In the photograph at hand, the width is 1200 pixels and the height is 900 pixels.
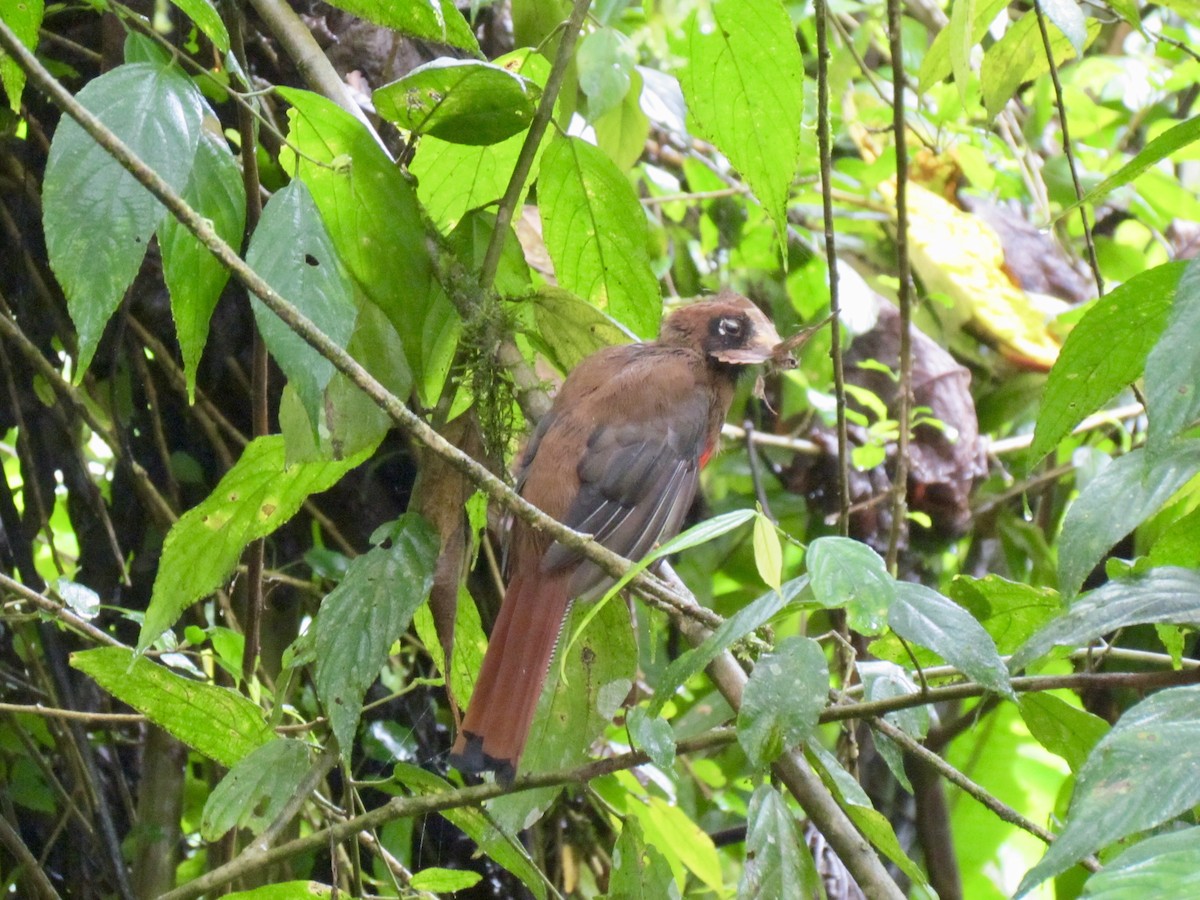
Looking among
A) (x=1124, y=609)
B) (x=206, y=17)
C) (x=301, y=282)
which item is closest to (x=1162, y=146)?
(x=1124, y=609)

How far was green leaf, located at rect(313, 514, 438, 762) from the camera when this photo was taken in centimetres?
130

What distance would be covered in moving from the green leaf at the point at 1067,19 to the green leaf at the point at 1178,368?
2.04ft

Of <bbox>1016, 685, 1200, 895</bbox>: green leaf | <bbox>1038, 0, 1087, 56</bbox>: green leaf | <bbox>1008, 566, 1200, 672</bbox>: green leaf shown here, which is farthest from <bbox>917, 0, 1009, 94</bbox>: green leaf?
<bbox>1016, 685, 1200, 895</bbox>: green leaf

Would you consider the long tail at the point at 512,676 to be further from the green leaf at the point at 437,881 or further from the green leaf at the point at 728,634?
the green leaf at the point at 728,634

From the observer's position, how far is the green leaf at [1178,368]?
0.85m

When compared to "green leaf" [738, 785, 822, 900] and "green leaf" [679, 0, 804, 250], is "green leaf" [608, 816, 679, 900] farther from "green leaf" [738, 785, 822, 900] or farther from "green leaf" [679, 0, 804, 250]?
"green leaf" [679, 0, 804, 250]

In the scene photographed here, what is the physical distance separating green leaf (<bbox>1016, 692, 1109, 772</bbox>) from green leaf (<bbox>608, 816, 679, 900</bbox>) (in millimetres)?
456

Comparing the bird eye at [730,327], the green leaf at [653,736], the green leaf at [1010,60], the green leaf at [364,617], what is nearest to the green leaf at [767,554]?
the green leaf at [653,736]

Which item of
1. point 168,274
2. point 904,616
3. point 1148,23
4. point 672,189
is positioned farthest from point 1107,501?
point 1148,23

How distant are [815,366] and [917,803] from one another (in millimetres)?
1202

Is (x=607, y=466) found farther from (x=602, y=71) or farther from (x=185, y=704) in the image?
(x=185, y=704)

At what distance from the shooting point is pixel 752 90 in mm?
1585

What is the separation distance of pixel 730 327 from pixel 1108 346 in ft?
4.00

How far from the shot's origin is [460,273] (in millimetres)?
1713
